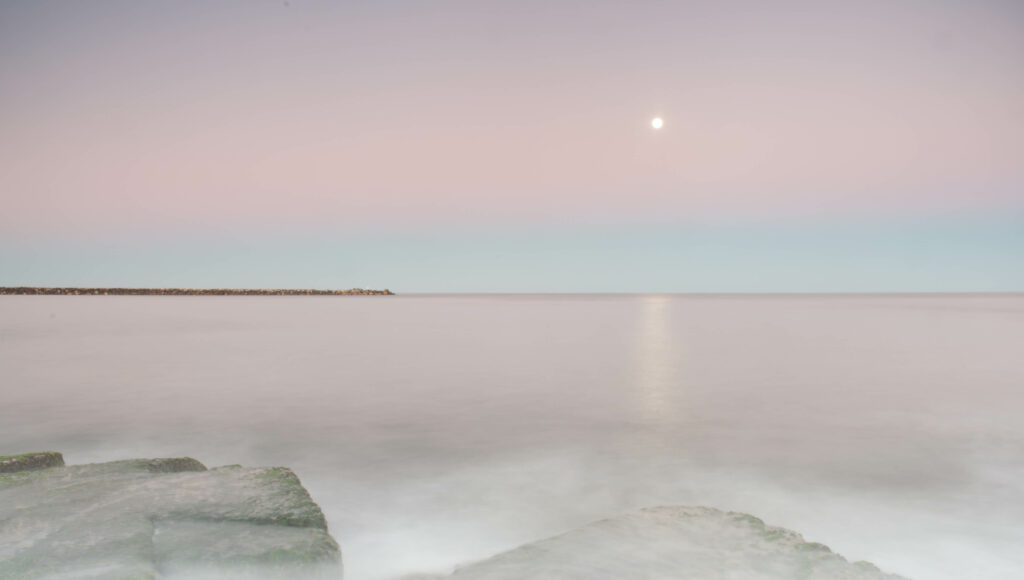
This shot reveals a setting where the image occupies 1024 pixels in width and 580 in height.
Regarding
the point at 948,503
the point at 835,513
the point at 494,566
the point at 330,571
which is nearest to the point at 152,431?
the point at 330,571

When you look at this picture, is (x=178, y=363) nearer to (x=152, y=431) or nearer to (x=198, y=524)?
(x=152, y=431)

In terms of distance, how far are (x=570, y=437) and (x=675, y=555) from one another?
168 inches

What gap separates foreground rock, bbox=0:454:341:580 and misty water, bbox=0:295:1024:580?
0.59 m

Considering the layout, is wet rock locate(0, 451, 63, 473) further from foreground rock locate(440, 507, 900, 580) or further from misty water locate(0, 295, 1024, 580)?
foreground rock locate(440, 507, 900, 580)

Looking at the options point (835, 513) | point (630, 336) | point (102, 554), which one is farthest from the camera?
point (630, 336)

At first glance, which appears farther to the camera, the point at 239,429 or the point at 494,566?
the point at 239,429

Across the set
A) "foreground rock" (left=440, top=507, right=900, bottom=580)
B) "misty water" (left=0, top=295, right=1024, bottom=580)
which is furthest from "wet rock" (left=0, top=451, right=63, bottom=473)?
"foreground rock" (left=440, top=507, right=900, bottom=580)

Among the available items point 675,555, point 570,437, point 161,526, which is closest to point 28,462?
point 161,526

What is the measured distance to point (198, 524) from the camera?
3.66 m

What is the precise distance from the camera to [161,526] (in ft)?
11.8

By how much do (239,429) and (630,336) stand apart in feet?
61.0

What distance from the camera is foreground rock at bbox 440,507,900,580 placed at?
3193 millimetres

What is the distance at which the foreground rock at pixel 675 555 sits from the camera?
10.5 feet

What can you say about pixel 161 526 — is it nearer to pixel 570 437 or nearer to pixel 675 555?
pixel 675 555
